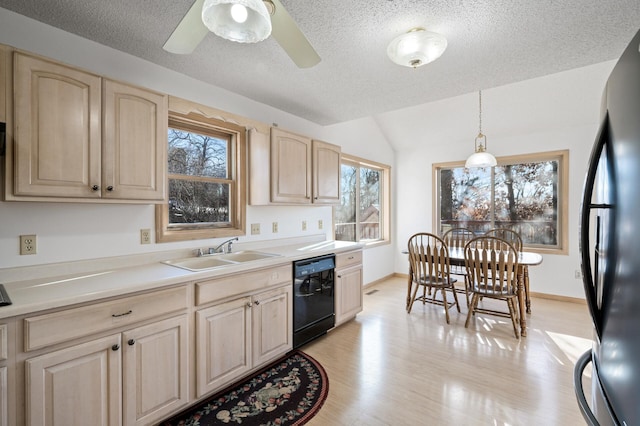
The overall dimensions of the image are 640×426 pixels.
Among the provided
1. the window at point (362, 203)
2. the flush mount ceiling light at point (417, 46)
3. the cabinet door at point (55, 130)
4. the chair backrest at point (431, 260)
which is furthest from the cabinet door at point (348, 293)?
the cabinet door at point (55, 130)

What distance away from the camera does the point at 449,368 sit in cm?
245

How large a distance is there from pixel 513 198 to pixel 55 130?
5.40 m

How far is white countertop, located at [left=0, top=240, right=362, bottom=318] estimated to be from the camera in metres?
1.35

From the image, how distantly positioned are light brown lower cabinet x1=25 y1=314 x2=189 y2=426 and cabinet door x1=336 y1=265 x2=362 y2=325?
1.69m

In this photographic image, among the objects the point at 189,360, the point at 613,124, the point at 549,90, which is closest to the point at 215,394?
the point at 189,360

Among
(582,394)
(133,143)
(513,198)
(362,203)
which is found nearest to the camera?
(582,394)

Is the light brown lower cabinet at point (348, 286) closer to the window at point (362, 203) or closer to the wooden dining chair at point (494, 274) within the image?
the window at point (362, 203)

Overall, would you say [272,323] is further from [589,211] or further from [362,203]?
[362,203]

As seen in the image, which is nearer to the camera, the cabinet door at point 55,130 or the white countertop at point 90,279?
the white countertop at point 90,279

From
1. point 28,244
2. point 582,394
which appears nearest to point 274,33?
point 582,394

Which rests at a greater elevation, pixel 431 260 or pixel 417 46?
pixel 417 46

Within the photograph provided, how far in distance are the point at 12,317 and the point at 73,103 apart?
1.11m

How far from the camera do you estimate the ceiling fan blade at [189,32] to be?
4.26 ft

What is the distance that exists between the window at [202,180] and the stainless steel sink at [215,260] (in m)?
0.20
